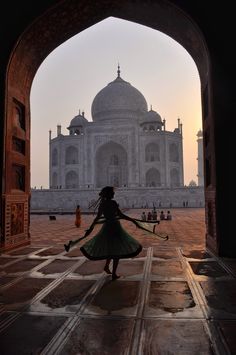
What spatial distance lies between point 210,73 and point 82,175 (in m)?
32.9

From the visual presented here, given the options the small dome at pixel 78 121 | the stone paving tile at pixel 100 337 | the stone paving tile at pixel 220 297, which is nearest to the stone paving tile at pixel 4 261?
the stone paving tile at pixel 100 337

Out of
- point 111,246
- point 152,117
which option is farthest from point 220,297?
point 152,117

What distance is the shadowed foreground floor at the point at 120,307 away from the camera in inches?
87.0

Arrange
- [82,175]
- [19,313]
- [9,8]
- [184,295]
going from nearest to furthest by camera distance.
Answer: [19,313]
[184,295]
[9,8]
[82,175]

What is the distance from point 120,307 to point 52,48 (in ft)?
22.3

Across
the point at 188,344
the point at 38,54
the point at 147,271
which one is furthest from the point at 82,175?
the point at 188,344

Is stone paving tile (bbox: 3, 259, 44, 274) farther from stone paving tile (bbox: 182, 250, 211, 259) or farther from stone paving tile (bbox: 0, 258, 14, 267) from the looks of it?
stone paving tile (bbox: 182, 250, 211, 259)

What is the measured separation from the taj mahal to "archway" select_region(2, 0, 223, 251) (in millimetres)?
27241

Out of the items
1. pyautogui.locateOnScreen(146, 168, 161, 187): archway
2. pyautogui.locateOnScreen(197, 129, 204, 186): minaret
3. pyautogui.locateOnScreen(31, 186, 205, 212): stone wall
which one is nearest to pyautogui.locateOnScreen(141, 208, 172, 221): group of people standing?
pyautogui.locateOnScreen(31, 186, 205, 212): stone wall

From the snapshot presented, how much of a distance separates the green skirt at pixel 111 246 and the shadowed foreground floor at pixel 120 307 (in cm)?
37

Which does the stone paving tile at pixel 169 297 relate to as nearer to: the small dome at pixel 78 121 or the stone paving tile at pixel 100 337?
the stone paving tile at pixel 100 337

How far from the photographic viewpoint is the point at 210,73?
233 inches

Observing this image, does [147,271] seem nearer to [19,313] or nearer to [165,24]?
[19,313]

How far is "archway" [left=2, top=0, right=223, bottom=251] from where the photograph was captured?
20.5 feet
